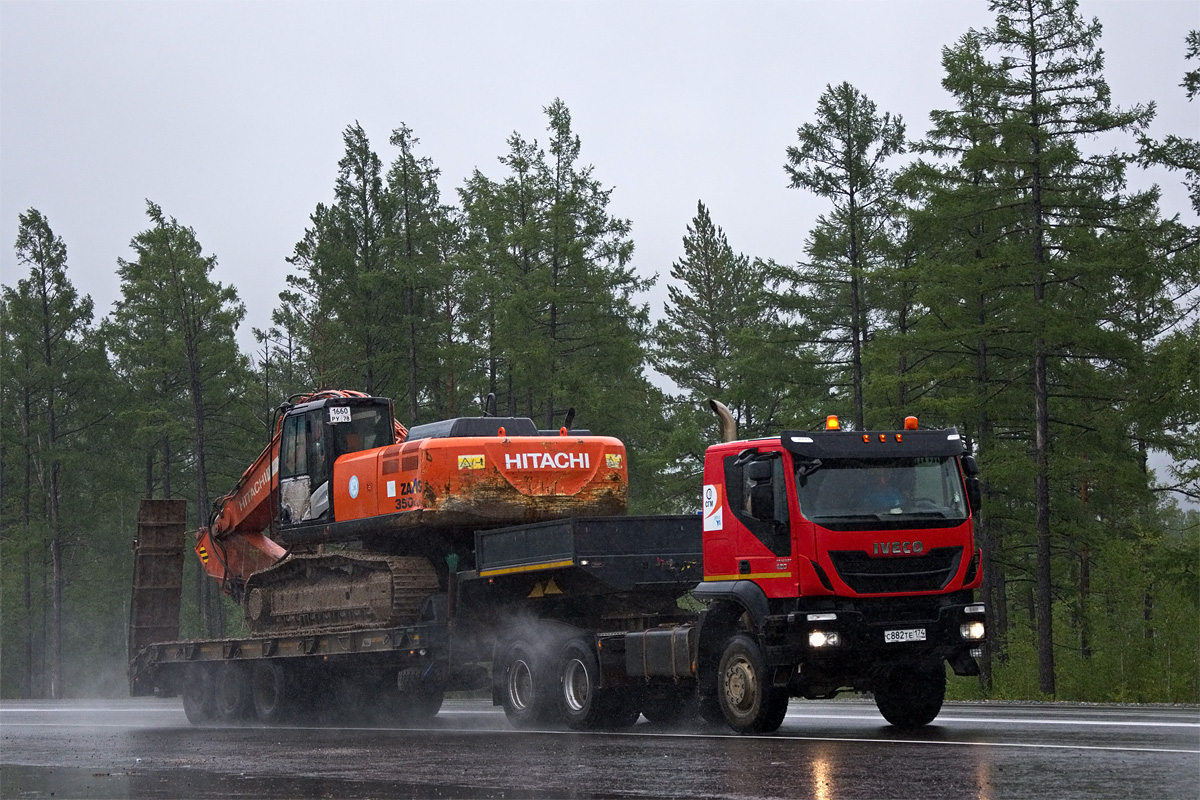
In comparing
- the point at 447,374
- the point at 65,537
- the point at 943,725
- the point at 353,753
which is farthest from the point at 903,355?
the point at 65,537

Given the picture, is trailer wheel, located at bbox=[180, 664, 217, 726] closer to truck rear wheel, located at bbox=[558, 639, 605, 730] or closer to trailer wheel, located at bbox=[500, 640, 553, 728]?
trailer wheel, located at bbox=[500, 640, 553, 728]

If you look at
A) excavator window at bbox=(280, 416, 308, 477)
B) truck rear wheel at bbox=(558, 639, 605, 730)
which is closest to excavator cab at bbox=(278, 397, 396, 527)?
excavator window at bbox=(280, 416, 308, 477)

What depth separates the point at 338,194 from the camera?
49188mm

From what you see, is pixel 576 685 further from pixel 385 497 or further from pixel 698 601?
pixel 385 497

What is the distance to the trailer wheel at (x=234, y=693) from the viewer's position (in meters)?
23.1

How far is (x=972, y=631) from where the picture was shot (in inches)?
571

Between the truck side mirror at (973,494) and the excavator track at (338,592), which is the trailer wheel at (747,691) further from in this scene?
the excavator track at (338,592)

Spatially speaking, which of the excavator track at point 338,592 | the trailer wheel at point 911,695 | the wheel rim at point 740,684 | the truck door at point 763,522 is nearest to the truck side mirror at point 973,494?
the trailer wheel at point 911,695

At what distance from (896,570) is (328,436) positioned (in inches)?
414

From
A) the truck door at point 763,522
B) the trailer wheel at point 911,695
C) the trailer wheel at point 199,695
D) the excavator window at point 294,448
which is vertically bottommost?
the trailer wheel at point 199,695

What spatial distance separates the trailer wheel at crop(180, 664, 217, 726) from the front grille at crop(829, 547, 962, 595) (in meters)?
13.4

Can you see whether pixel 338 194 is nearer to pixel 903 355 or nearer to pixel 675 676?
pixel 903 355

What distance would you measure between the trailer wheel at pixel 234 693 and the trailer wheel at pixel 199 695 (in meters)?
0.40

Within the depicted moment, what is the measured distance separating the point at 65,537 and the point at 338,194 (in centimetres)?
2374
